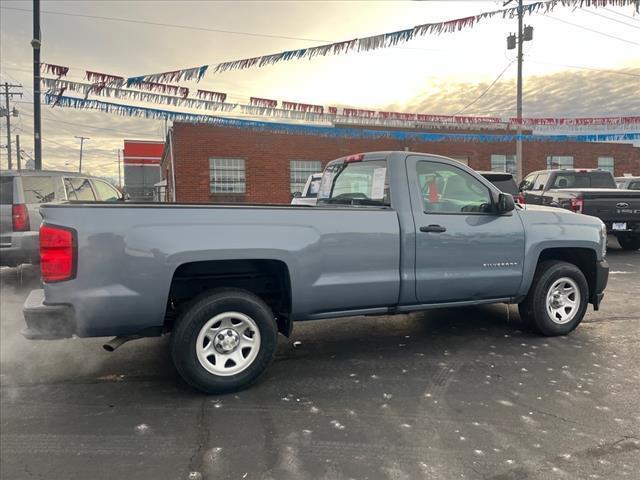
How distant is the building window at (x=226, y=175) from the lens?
21125mm

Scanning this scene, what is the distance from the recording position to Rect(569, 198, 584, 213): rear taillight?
35.5 feet

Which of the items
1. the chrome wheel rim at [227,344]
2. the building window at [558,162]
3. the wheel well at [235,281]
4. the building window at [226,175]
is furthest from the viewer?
the building window at [558,162]

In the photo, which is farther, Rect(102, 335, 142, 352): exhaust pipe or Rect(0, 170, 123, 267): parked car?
Rect(0, 170, 123, 267): parked car

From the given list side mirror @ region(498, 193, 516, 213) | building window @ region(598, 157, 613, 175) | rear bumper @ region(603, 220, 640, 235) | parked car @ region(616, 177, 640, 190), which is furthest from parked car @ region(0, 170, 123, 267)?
building window @ region(598, 157, 613, 175)

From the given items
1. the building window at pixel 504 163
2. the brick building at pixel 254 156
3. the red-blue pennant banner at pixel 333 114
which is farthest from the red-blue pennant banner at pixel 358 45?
the building window at pixel 504 163

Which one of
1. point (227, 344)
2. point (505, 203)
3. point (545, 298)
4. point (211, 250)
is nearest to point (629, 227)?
point (545, 298)

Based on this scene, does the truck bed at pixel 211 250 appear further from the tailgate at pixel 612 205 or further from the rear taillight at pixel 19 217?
the tailgate at pixel 612 205

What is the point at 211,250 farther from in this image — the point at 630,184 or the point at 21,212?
the point at 630,184

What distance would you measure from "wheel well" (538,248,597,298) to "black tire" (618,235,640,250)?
8.05m

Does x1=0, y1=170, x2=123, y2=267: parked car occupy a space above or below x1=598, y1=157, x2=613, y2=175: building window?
below

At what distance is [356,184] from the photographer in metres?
5.20

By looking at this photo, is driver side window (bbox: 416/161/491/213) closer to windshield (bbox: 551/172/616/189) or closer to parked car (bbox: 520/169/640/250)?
parked car (bbox: 520/169/640/250)

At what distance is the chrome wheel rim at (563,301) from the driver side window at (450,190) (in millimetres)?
1238

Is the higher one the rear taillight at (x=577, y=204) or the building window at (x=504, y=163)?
the building window at (x=504, y=163)
